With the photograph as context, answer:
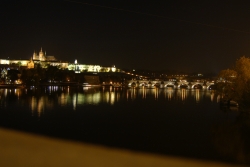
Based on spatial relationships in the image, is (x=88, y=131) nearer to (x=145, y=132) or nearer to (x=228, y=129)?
(x=145, y=132)

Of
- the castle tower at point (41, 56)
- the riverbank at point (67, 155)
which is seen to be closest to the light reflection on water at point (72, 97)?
the riverbank at point (67, 155)

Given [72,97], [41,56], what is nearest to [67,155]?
[72,97]

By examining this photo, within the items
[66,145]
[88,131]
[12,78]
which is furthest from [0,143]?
[12,78]

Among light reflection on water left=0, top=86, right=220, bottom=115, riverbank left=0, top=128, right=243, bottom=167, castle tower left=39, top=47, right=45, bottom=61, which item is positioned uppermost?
castle tower left=39, top=47, right=45, bottom=61

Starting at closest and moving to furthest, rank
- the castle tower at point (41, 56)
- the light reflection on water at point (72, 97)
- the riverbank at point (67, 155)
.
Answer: the riverbank at point (67, 155), the light reflection on water at point (72, 97), the castle tower at point (41, 56)

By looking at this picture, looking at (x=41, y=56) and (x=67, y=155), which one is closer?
(x=67, y=155)

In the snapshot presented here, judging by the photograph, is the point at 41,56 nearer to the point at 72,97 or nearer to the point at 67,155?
the point at 72,97

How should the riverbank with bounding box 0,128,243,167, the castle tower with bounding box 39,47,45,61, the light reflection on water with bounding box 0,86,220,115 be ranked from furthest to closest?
the castle tower with bounding box 39,47,45,61, the light reflection on water with bounding box 0,86,220,115, the riverbank with bounding box 0,128,243,167

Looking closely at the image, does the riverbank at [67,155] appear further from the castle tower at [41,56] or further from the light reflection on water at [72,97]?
the castle tower at [41,56]

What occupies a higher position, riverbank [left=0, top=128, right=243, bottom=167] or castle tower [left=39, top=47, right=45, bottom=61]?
castle tower [left=39, top=47, right=45, bottom=61]

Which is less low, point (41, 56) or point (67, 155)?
point (41, 56)

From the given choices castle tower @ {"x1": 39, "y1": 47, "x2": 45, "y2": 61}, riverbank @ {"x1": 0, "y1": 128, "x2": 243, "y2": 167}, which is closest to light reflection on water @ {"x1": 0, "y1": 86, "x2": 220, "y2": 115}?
riverbank @ {"x1": 0, "y1": 128, "x2": 243, "y2": 167}

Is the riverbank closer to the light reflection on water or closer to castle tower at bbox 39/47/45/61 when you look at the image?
the light reflection on water

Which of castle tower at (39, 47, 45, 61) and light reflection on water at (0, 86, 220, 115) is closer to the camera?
light reflection on water at (0, 86, 220, 115)
